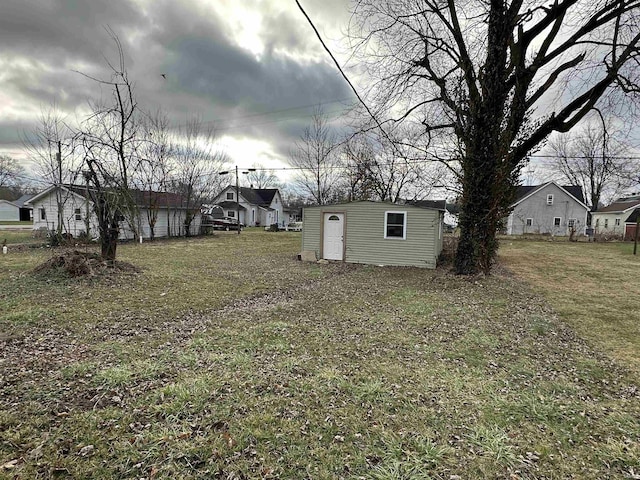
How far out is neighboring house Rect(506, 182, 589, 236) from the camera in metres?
30.9

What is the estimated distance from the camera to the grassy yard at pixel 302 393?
215 cm

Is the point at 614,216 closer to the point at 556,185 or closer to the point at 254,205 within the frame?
the point at 556,185

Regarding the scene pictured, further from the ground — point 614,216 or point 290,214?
point 290,214

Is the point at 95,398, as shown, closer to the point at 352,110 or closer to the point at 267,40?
the point at 267,40

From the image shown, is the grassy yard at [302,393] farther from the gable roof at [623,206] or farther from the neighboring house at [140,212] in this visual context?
the gable roof at [623,206]

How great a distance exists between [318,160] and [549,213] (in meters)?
23.8

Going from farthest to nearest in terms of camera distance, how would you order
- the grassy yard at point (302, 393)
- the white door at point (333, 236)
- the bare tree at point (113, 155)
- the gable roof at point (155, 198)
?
the gable roof at point (155, 198) → the white door at point (333, 236) → the bare tree at point (113, 155) → the grassy yard at point (302, 393)

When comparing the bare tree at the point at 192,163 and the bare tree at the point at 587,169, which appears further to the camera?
the bare tree at the point at 587,169

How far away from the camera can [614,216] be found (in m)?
33.6

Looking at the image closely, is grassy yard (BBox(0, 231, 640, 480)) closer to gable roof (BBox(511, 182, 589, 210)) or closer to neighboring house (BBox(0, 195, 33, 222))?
gable roof (BBox(511, 182, 589, 210))

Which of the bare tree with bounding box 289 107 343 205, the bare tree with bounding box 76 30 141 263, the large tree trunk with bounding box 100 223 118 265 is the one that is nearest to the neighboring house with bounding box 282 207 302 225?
the bare tree with bounding box 289 107 343 205

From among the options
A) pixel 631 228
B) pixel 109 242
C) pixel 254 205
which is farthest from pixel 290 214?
pixel 109 242

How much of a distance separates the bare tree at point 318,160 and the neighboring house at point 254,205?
9.64m

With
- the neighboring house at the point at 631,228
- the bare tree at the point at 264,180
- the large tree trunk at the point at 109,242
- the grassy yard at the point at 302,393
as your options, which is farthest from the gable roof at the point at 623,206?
the large tree trunk at the point at 109,242
